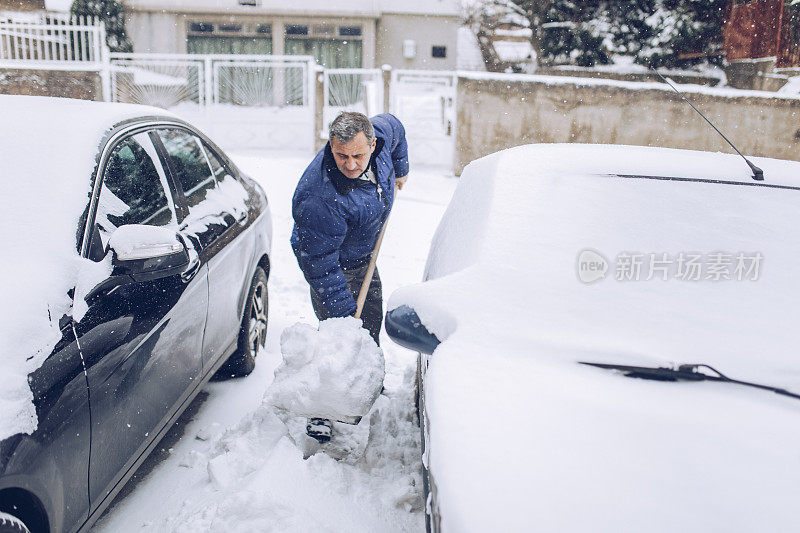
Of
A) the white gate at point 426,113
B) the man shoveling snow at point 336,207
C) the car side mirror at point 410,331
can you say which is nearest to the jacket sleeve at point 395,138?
the man shoveling snow at point 336,207

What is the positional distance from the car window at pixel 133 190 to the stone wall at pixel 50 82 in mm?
9081

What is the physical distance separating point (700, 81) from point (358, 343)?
1342 centimetres

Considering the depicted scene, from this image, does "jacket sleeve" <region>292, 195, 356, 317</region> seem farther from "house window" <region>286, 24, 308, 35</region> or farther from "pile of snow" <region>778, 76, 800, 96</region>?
"house window" <region>286, 24, 308, 35</region>

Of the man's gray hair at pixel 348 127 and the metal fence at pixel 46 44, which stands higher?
the metal fence at pixel 46 44

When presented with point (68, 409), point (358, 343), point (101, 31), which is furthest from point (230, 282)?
point (101, 31)

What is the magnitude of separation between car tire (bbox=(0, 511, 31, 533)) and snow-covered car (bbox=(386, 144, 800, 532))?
1056 millimetres

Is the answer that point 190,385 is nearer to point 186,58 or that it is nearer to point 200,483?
point 200,483

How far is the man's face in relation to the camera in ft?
9.25

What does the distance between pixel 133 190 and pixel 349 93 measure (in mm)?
9251

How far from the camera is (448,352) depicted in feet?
6.19

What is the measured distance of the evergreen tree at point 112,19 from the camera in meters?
15.8

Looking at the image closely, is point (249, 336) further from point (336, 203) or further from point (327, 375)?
point (327, 375)

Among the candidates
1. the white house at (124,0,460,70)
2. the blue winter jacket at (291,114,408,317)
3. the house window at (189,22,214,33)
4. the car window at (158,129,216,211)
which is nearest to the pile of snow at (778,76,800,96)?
the white house at (124,0,460,70)

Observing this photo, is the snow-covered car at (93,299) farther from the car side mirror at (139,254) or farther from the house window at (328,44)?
the house window at (328,44)
